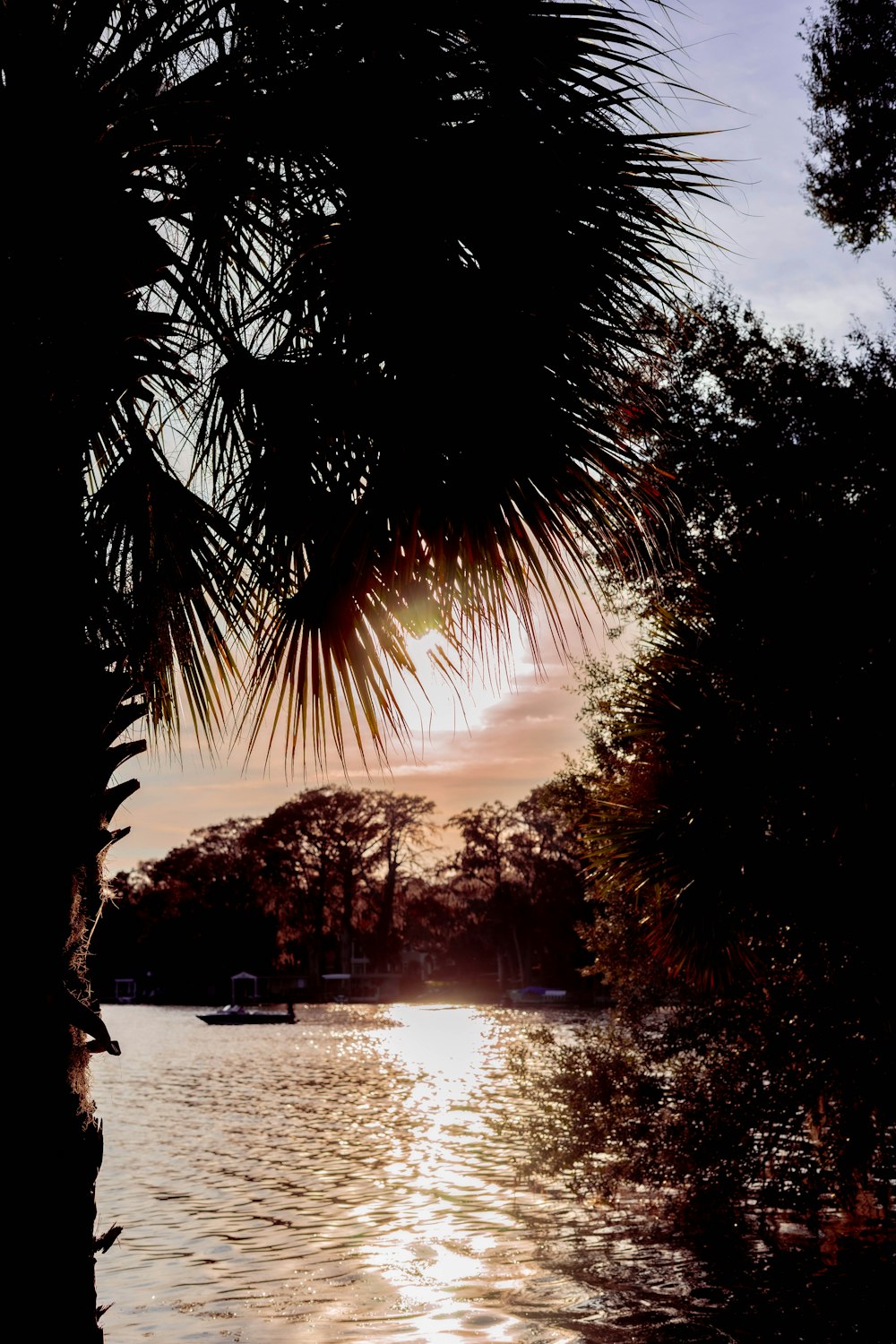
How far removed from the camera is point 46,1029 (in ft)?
9.73

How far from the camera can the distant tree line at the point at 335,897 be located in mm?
62906

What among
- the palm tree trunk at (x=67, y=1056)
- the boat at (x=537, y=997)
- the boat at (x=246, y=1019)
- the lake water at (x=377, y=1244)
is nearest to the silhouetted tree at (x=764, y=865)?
the lake water at (x=377, y=1244)

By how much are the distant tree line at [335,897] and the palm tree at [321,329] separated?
54001 millimetres

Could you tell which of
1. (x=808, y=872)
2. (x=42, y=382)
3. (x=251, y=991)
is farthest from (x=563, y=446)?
(x=251, y=991)

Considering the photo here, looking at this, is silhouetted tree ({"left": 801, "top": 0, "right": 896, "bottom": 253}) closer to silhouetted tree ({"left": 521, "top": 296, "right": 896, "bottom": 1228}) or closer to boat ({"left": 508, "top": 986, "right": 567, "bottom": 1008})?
silhouetted tree ({"left": 521, "top": 296, "right": 896, "bottom": 1228})

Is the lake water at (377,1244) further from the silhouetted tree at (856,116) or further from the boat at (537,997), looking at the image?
the boat at (537,997)

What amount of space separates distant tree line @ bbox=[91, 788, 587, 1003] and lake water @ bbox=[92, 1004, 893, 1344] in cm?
3996

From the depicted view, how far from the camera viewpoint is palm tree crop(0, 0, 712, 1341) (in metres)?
3.29

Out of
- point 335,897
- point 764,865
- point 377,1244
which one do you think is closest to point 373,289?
point 764,865

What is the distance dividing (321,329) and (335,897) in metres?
68.8

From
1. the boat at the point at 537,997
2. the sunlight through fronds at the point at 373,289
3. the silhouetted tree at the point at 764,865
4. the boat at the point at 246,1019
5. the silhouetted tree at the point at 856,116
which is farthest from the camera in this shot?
the boat at the point at 537,997

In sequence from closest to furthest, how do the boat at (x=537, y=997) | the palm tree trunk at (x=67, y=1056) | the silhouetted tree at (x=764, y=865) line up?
the palm tree trunk at (x=67, y=1056), the silhouetted tree at (x=764, y=865), the boat at (x=537, y=997)

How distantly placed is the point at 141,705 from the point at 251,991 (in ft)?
227

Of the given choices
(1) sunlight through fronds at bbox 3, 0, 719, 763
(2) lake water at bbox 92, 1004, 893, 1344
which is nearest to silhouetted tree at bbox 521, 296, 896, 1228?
(2) lake water at bbox 92, 1004, 893, 1344
